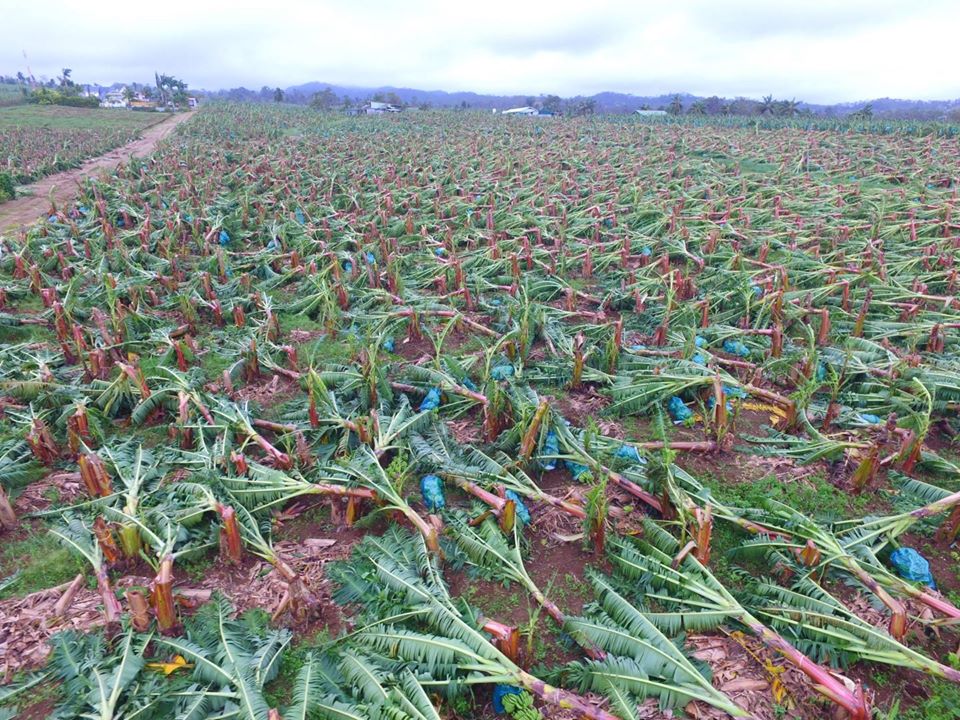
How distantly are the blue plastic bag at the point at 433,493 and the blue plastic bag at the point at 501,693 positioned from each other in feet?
6.25

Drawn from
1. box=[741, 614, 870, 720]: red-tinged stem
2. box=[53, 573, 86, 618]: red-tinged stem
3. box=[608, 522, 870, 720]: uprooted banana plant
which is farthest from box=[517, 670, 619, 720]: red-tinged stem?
box=[53, 573, 86, 618]: red-tinged stem

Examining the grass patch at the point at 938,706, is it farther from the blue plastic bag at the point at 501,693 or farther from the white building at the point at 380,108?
the white building at the point at 380,108

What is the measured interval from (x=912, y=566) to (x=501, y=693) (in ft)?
11.6

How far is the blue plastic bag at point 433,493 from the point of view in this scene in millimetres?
5375

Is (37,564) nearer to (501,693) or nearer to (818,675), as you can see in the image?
(501,693)

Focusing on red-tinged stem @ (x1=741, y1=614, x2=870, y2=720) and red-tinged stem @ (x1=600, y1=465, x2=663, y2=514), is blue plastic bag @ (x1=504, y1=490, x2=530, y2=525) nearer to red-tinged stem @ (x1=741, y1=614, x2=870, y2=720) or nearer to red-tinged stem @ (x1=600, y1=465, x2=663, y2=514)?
red-tinged stem @ (x1=600, y1=465, x2=663, y2=514)

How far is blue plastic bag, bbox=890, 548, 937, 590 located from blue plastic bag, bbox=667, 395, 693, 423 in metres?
2.66

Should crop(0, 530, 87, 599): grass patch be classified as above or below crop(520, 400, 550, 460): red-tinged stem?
below

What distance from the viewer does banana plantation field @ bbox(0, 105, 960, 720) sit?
12.2 ft

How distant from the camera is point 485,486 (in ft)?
17.7

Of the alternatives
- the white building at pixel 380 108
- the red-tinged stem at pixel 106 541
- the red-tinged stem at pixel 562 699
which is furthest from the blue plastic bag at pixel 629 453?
the white building at pixel 380 108

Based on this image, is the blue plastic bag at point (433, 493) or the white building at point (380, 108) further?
the white building at point (380, 108)

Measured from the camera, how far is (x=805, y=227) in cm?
1433

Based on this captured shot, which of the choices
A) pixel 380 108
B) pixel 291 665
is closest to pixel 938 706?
pixel 291 665
